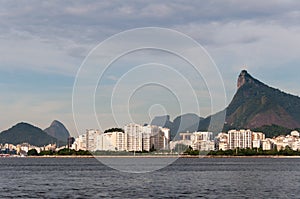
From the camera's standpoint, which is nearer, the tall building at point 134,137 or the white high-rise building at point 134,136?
the white high-rise building at point 134,136

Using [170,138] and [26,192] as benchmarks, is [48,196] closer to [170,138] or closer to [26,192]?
[26,192]

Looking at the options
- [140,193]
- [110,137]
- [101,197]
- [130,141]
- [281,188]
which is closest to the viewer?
[101,197]

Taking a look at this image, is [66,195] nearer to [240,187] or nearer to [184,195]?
[184,195]

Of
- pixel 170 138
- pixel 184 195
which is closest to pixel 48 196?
pixel 184 195

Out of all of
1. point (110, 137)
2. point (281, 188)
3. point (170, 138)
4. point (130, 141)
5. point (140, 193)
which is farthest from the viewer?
point (130, 141)

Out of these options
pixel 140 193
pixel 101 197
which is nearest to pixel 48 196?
pixel 101 197

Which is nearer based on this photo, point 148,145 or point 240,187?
point 240,187

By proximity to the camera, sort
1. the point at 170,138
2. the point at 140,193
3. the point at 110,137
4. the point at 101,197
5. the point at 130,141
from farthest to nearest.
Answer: the point at 130,141 → the point at 110,137 → the point at 170,138 → the point at 140,193 → the point at 101,197

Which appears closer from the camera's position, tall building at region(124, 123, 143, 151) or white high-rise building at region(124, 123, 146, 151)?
white high-rise building at region(124, 123, 146, 151)

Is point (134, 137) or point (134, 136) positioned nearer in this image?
point (134, 136)
